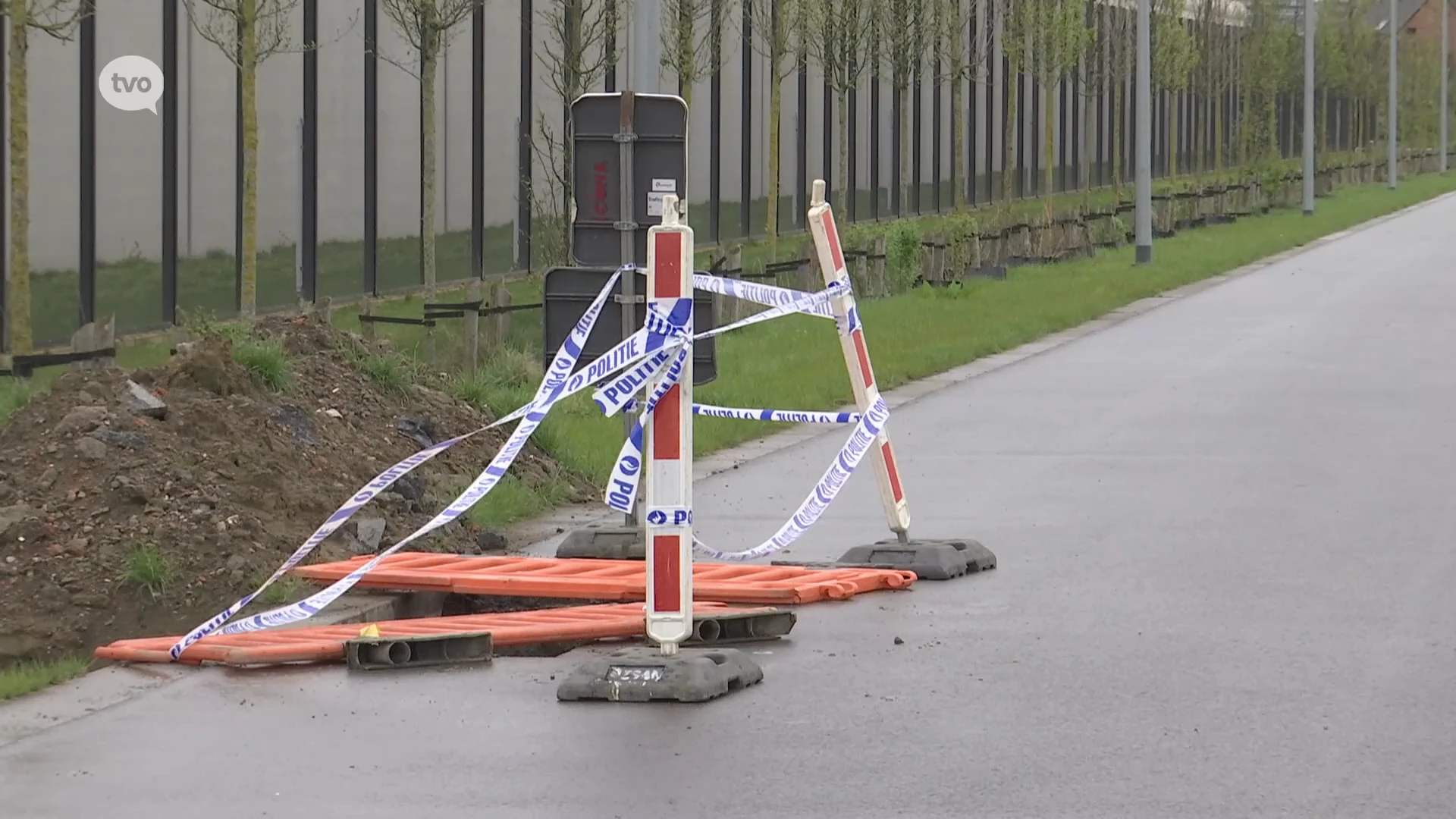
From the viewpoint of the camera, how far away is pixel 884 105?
165 ft

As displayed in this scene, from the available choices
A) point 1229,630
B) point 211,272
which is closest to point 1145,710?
point 1229,630

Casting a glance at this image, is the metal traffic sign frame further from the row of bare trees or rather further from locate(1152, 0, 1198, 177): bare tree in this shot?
locate(1152, 0, 1198, 177): bare tree

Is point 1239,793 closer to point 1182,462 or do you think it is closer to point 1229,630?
point 1229,630

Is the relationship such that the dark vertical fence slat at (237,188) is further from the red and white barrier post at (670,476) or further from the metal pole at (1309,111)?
the metal pole at (1309,111)

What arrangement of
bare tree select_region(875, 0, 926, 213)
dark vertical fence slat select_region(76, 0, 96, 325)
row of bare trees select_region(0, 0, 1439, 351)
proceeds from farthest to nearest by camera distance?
bare tree select_region(875, 0, 926, 213) < dark vertical fence slat select_region(76, 0, 96, 325) < row of bare trees select_region(0, 0, 1439, 351)

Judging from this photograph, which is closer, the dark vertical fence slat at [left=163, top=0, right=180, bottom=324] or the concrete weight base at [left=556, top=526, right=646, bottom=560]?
the concrete weight base at [left=556, top=526, right=646, bottom=560]

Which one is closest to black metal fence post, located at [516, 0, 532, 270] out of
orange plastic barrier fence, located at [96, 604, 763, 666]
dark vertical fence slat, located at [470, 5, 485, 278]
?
dark vertical fence slat, located at [470, 5, 485, 278]

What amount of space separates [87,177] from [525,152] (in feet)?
37.6

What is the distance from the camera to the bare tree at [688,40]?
30.4m

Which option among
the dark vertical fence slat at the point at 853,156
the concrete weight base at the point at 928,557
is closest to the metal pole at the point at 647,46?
the concrete weight base at the point at 928,557

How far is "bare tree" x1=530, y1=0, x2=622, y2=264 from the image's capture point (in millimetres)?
25625

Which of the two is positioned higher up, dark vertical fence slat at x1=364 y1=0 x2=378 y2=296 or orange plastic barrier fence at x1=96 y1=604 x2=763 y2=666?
dark vertical fence slat at x1=364 y1=0 x2=378 y2=296

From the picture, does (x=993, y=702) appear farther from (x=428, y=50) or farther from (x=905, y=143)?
(x=905, y=143)

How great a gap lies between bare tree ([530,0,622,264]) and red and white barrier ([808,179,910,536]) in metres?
11.2
